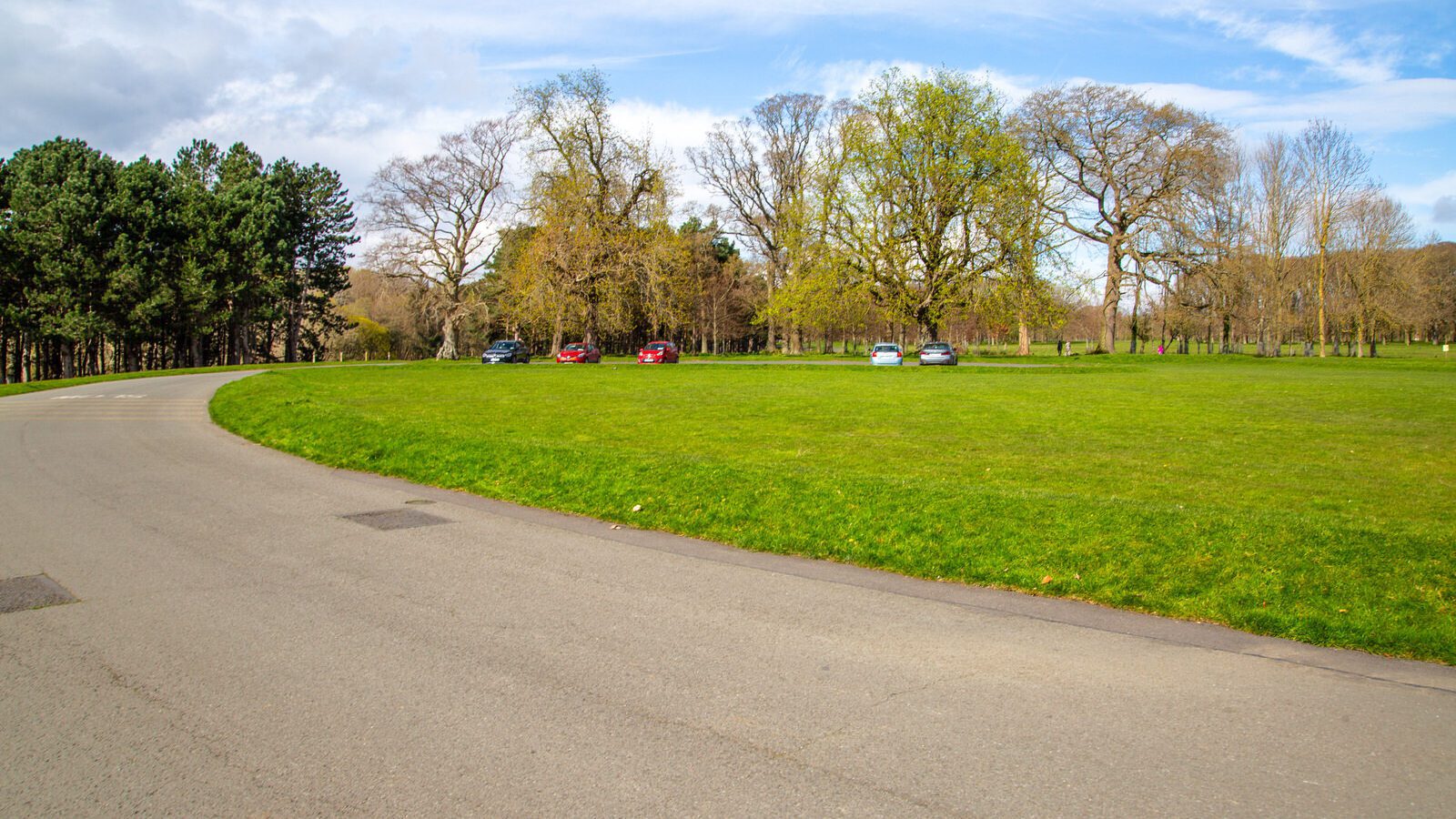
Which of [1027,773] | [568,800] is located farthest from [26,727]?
[1027,773]

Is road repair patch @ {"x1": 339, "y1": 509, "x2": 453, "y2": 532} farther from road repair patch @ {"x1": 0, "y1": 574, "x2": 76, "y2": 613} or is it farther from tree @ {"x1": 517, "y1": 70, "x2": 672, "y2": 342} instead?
tree @ {"x1": 517, "y1": 70, "x2": 672, "y2": 342}

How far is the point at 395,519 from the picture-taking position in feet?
29.8

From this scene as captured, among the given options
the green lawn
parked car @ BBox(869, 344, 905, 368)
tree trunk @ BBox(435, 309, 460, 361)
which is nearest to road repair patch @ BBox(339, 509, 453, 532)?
the green lawn

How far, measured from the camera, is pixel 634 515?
921 cm

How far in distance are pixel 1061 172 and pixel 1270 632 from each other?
58855 mm

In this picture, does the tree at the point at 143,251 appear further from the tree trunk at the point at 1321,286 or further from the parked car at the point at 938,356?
the tree trunk at the point at 1321,286

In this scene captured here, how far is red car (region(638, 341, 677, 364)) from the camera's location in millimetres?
53406

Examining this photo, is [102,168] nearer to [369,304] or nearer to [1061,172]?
[369,304]

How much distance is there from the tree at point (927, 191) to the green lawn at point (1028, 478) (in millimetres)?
26276

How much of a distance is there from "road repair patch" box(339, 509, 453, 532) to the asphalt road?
1128mm

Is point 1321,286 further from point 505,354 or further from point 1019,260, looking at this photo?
point 505,354

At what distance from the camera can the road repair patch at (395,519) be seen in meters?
8.73

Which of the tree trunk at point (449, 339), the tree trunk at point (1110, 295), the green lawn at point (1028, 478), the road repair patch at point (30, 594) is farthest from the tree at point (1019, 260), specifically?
the road repair patch at point (30, 594)

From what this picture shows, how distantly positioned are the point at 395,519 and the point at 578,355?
46.3 m
